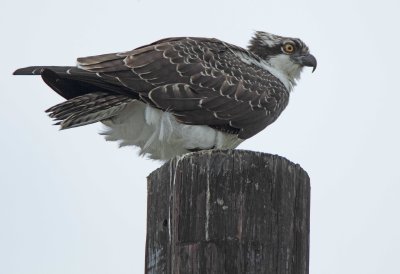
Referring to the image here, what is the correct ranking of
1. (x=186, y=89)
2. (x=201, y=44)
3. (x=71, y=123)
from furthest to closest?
(x=201, y=44) < (x=186, y=89) < (x=71, y=123)

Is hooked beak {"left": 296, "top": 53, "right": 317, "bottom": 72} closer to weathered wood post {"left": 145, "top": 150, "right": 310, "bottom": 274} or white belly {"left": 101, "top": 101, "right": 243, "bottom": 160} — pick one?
white belly {"left": 101, "top": 101, "right": 243, "bottom": 160}

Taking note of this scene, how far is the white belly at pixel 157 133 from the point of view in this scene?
27.9ft

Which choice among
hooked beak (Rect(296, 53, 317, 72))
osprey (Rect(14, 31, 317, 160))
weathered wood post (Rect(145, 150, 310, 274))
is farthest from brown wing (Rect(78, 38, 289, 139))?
weathered wood post (Rect(145, 150, 310, 274))

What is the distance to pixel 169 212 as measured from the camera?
5.18 meters

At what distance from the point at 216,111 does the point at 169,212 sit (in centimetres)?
368

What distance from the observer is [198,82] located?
8.88 meters

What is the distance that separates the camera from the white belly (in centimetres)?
852

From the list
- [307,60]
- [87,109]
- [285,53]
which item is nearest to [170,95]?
[87,109]

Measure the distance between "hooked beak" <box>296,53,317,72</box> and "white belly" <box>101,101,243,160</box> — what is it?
6.71 feet

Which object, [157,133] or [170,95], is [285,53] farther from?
[157,133]

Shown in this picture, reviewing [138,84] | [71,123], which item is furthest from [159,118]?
[71,123]

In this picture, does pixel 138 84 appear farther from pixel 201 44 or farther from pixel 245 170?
pixel 245 170

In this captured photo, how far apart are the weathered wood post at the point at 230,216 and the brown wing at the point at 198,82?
10.2 ft

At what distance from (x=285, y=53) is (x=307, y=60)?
286 mm
